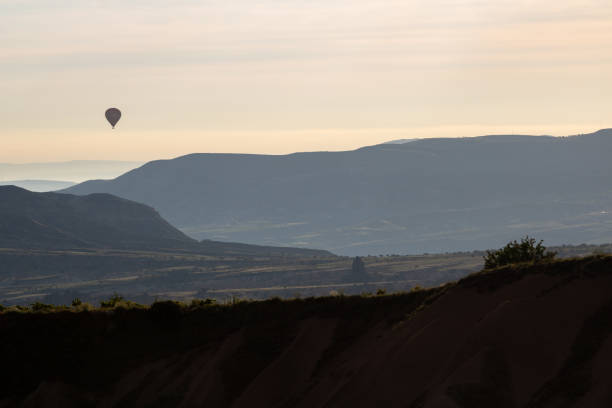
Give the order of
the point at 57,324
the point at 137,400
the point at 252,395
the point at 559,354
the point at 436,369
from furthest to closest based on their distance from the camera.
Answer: the point at 57,324 → the point at 137,400 → the point at 252,395 → the point at 436,369 → the point at 559,354

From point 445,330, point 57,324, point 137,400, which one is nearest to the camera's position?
point 445,330

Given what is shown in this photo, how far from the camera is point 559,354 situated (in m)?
43.4

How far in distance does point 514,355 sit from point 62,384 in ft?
106

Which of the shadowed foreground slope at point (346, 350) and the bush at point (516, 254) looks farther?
the bush at point (516, 254)

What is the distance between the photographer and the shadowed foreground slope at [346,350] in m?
43.2

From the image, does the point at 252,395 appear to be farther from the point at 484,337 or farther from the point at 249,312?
the point at 484,337

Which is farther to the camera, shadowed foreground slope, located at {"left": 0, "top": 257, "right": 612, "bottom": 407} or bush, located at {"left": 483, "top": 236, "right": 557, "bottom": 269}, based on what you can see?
bush, located at {"left": 483, "top": 236, "right": 557, "bottom": 269}

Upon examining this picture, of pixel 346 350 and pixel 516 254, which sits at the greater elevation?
pixel 516 254

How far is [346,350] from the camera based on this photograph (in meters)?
57.5

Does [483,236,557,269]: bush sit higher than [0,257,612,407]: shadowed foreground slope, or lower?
higher

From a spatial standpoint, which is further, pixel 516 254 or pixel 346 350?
pixel 516 254

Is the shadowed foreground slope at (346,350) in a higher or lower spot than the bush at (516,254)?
lower

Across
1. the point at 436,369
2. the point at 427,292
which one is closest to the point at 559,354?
the point at 436,369

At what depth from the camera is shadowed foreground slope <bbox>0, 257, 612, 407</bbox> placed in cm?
4319
